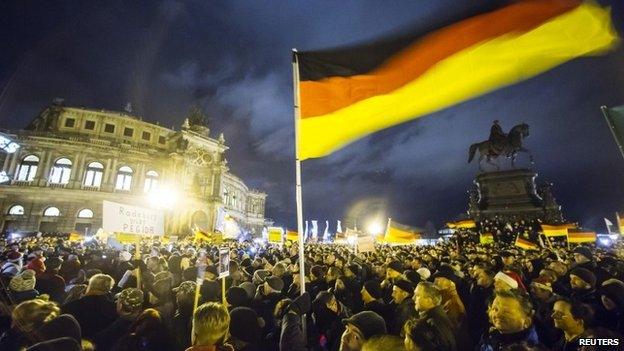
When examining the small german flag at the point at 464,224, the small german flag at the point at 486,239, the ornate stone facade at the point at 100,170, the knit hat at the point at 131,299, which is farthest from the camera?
the ornate stone facade at the point at 100,170

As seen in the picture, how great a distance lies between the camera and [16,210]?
3391cm

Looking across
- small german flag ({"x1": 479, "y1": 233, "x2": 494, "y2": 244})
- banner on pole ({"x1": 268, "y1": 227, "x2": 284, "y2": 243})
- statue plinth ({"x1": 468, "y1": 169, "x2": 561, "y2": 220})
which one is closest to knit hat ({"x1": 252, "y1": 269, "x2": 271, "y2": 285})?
banner on pole ({"x1": 268, "y1": 227, "x2": 284, "y2": 243})

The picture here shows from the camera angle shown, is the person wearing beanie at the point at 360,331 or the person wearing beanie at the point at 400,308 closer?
the person wearing beanie at the point at 360,331

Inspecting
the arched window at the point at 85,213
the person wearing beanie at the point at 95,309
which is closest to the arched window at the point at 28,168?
the arched window at the point at 85,213

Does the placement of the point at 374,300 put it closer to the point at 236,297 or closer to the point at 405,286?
the point at 405,286

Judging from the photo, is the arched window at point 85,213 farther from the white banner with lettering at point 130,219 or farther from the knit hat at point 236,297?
the knit hat at point 236,297

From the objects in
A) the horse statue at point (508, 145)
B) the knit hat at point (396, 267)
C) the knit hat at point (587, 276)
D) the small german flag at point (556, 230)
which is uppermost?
the horse statue at point (508, 145)

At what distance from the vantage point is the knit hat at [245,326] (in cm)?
334

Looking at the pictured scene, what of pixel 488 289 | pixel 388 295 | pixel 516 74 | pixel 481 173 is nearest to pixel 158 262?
pixel 388 295

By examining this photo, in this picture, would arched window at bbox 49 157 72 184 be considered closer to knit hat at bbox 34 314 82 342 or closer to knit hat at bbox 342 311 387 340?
knit hat at bbox 34 314 82 342

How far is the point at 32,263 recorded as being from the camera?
7793 millimetres

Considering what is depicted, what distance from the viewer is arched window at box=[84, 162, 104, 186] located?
38.9 m

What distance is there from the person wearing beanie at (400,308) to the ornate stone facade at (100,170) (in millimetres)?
41959

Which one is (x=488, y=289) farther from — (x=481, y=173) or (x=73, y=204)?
(x=73, y=204)
